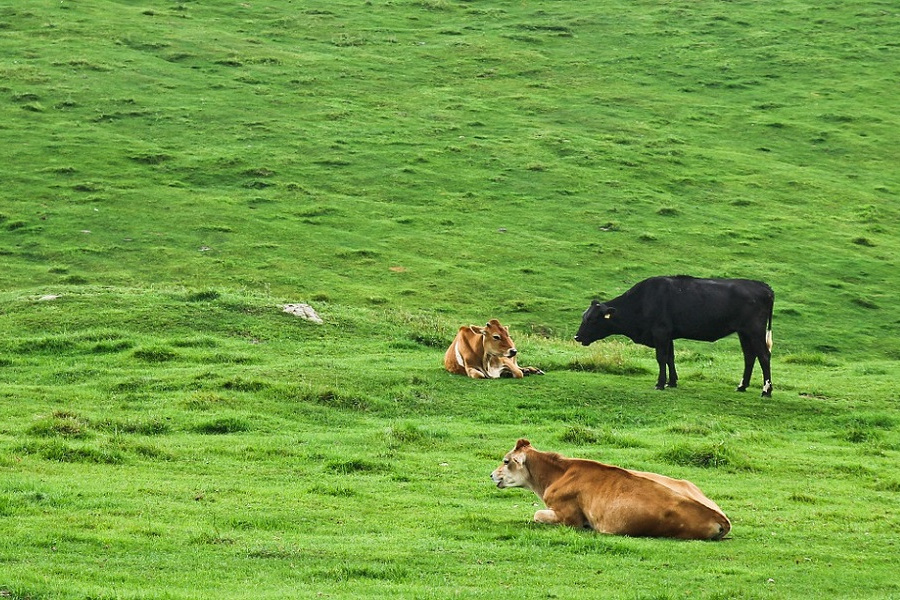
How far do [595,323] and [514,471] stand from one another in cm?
1053

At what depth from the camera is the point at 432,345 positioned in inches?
963

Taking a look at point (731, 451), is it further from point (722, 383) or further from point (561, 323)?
point (561, 323)

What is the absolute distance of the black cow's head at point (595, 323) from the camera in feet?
75.1

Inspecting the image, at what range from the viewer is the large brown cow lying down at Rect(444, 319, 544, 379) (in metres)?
21.2

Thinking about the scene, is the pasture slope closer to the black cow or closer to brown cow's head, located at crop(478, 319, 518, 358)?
brown cow's head, located at crop(478, 319, 518, 358)

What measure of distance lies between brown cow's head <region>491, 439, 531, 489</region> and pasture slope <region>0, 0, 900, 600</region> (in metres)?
0.37

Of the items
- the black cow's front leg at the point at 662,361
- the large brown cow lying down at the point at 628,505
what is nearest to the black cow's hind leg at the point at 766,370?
the black cow's front leg at the point at 662,361

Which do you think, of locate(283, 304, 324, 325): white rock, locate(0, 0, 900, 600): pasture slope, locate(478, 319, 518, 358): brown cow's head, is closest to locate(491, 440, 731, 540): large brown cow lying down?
locate(0, 0, 900, 600): pasture slope

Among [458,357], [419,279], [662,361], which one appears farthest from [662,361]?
[419,279]

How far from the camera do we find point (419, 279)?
34.5 meters

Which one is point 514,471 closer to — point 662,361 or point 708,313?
point 662,361

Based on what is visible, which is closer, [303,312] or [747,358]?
[747,358]

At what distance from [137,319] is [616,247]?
18.8 meters

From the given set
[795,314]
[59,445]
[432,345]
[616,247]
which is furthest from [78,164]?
[59,445]
